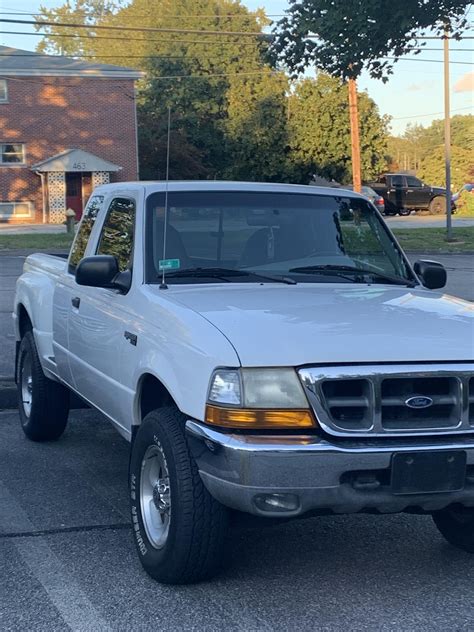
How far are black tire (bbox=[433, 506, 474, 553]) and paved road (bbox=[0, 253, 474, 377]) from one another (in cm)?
498

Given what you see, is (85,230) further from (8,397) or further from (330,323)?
(330,323)

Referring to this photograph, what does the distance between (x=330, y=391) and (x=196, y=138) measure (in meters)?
50.2

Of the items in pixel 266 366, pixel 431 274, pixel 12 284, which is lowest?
pixel 12 284

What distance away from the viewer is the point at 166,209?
5.16 meters

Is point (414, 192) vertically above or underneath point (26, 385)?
above

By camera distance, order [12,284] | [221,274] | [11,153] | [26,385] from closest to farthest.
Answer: [221,274] < [26,385] < [12,284] < [11,153]

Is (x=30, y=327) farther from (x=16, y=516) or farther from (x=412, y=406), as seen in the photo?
(x=412, y=406)

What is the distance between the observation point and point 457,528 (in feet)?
15.3

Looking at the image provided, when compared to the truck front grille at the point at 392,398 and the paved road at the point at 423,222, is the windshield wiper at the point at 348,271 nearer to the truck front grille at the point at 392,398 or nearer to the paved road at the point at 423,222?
the truck front grille at the point at 392,398

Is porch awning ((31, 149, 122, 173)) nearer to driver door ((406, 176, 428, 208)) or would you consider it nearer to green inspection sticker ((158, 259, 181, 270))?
driver door ((406, 176, 428, 208))

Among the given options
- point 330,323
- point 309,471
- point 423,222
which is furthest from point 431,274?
point 423,222

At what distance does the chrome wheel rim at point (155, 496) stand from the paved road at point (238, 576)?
0.23 m

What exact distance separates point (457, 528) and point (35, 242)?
76.5ft

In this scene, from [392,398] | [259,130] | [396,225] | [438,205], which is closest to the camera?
[392,398]
